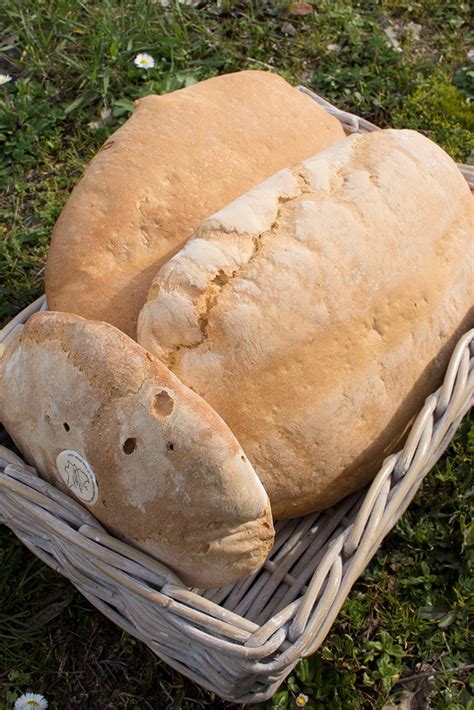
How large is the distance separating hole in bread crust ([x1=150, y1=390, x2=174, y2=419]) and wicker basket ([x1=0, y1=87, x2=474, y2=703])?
34cm

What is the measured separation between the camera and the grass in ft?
7.22

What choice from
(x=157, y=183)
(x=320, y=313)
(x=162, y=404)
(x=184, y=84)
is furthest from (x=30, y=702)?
(x=184, y=84)

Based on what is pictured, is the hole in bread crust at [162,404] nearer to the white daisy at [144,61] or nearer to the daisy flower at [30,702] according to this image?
the daisy flower at [30,702]

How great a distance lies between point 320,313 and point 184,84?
1.92 metres

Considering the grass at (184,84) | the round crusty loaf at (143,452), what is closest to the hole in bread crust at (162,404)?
the round crusty loaf at (143,452)

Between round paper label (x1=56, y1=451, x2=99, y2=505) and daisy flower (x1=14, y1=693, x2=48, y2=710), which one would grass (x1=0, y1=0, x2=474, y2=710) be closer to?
daisy flower (x1=14, y1=693, x2=48, y2=710)

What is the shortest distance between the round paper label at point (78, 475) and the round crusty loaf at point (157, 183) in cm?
42

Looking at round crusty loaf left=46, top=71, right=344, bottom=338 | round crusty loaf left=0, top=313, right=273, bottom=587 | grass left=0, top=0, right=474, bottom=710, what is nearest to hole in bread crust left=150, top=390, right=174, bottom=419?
round crusty loaf left=0, top=313, right=273, bottom=587

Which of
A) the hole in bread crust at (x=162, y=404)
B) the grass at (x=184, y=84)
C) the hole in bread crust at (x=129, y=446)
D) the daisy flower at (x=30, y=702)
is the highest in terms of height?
the hole in bread crust at (x=162, y=404)

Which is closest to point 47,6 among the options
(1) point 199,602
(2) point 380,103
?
(2) point 380,103

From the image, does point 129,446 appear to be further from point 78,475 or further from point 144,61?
point 144,61

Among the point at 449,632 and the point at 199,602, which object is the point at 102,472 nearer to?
the point at 199,602

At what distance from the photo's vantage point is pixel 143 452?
1.65 metres

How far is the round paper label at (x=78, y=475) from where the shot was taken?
5.74ft
